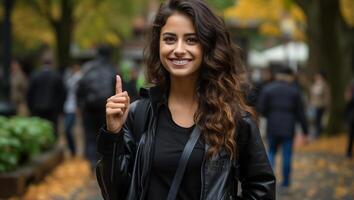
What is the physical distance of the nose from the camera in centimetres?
283

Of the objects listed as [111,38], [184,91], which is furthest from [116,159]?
[111,38]

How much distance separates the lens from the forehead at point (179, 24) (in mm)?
2844

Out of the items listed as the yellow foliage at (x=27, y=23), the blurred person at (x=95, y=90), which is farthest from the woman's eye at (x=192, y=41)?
the yellow foliage at (x=27, y=23)

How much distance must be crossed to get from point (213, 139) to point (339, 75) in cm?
1654

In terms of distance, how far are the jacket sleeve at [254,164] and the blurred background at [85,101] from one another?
1.54ft

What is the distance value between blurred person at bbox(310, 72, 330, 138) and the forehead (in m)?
15.9

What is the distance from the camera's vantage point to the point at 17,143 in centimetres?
822

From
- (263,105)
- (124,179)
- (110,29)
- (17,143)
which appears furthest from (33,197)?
(110,29)

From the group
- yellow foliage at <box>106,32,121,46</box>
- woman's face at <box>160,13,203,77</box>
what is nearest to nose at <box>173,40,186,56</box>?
woman's face at <box>160,13,203,77</box>

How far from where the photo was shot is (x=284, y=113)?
32.3 ft

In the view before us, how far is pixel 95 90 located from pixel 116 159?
730 cm

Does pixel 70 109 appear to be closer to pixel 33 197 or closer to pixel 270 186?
pixel 33 197

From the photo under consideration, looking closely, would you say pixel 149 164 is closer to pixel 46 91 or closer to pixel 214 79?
pixel 214 79

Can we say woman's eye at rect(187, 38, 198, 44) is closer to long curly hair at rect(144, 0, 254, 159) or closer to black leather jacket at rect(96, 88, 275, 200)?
long curly hair at rect(144, 0, 254, 159)
